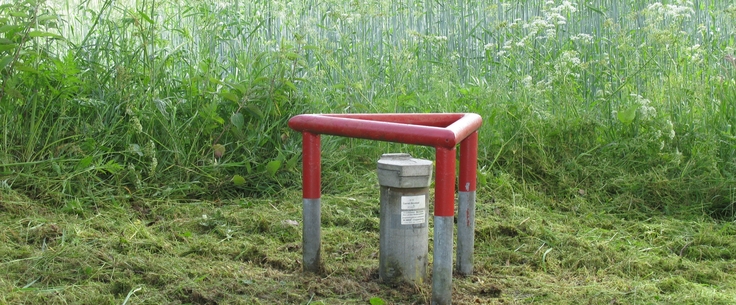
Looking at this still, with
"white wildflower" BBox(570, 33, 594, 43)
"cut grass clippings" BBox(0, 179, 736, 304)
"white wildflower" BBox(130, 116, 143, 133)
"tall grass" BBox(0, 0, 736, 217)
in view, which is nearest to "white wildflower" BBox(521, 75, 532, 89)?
"tall grass" BBox(0, 0, 736, 217)

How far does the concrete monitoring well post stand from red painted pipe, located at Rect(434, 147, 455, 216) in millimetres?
238

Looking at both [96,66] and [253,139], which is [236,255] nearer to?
[253,139]

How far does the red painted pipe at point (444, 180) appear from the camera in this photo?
7.27 ft

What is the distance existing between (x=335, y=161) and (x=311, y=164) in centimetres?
150

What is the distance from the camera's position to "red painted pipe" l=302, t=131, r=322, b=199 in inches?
103

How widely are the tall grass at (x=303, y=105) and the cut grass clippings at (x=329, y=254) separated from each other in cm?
20

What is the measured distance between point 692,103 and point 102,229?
3193 millimetres

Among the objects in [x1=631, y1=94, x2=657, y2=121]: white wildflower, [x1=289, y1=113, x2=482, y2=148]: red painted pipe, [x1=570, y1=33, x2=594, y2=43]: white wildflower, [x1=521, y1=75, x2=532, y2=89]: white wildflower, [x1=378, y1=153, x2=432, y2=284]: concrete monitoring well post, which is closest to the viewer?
[x1=289, y1=113, x2=482, y2=148]: red painted pipe

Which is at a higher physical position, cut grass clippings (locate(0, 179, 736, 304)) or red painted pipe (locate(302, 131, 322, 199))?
red painted pipe (locate(302, 131, 322, 199))

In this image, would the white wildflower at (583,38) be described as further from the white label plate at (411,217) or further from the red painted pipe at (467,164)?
the white label plate at (411,217)

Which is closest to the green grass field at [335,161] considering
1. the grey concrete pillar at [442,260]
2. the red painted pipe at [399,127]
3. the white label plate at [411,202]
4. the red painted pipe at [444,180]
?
the grey concrete pillar at [442,260]

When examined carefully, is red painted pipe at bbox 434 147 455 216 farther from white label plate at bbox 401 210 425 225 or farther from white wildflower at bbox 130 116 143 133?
white wildflower at bbox 130 116 143 133

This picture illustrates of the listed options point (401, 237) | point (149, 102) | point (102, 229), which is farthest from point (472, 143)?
point (149, 102)

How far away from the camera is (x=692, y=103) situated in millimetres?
4352
